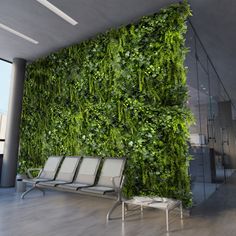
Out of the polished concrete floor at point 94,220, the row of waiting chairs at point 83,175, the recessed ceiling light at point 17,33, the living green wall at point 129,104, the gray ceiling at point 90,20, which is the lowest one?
the polished concrete floor at point 94,220

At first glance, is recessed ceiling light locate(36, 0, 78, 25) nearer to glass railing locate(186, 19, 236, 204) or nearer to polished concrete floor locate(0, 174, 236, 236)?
glass railing locate(186, 19, 236, 204)

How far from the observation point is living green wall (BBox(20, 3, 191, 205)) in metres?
3.66

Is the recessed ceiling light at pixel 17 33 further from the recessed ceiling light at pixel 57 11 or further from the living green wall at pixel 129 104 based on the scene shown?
the recessed ceiling light at pixel 57 11

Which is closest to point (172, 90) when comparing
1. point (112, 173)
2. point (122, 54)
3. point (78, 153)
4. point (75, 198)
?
point (122, 54)

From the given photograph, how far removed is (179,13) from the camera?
3877 mm

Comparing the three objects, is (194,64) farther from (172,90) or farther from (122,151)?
A: (122,151)

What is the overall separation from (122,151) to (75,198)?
1366mm

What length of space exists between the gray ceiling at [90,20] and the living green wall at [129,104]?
0.82 ft

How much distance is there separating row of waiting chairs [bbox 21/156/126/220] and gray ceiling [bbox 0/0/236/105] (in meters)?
2.81

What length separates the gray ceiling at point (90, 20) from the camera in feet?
13.1

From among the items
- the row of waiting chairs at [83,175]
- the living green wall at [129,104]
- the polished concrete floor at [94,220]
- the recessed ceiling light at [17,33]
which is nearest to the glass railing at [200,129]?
the living green wall at [129,104]

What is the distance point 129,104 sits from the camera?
4.17m

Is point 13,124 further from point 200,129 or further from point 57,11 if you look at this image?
point 200,129

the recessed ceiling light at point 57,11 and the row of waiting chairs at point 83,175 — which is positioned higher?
the recessed ceiling light at point 57,11
